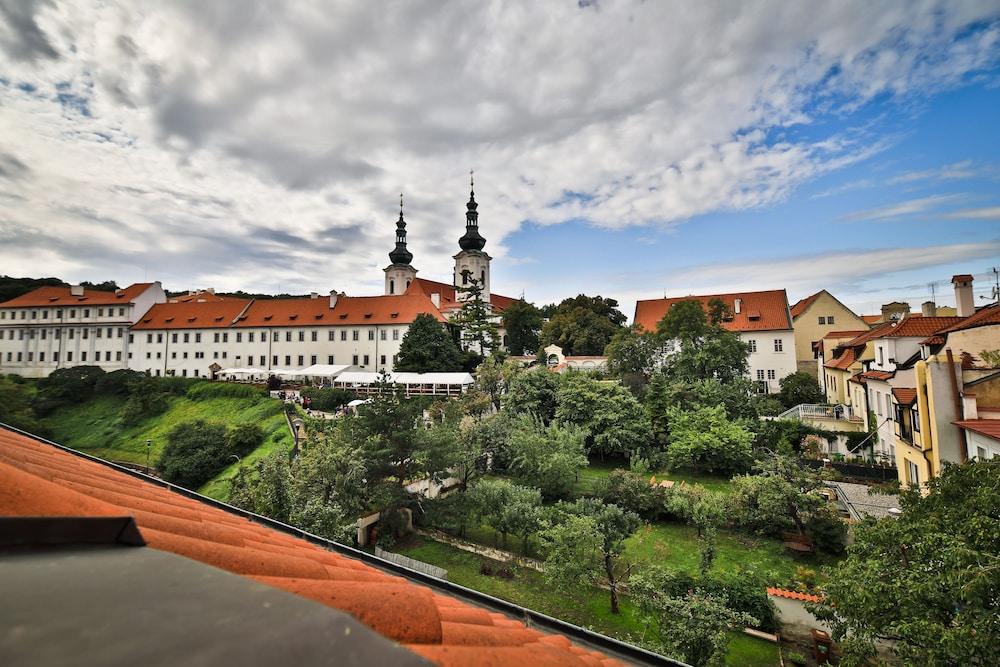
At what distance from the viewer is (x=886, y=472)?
2091 cm

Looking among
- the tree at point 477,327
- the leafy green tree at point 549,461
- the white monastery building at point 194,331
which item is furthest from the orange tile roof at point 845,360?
the white monastery building at point 194,331

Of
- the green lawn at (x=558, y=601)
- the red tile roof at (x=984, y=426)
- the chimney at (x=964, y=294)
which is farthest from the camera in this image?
the chimney at (x=964, y=294)

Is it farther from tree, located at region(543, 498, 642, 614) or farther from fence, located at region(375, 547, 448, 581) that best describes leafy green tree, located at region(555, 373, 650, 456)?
fence, located at region(375, 547, 448, 581)

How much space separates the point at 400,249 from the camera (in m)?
64.5

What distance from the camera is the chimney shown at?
1972cm

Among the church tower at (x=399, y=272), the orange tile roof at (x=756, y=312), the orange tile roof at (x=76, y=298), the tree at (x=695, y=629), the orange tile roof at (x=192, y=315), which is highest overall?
the church tower at (x=399, y=272)

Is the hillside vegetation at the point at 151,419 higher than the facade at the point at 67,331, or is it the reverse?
the facade at the point at 67,331

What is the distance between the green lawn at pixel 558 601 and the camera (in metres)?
11.1

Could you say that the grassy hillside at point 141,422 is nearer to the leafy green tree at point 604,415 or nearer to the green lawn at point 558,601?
the green lawn at point 558,601

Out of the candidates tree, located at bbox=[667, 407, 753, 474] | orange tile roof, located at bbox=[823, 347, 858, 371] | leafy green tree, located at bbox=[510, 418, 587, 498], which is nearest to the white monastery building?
leafy green tree, located at bbox=[510, 418, 587, 498]

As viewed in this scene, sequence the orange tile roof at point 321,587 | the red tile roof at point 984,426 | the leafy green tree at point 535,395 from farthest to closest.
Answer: the leafy green tree at point 535,395, the red tile roof at point 984,426, the orange tile roof at point 321,587

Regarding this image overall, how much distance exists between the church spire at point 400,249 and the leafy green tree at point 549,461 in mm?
46968

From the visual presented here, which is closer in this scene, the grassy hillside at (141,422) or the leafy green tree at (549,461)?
the leafy green tree at (549,461)

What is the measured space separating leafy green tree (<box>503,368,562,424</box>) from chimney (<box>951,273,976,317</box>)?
2065 cm
